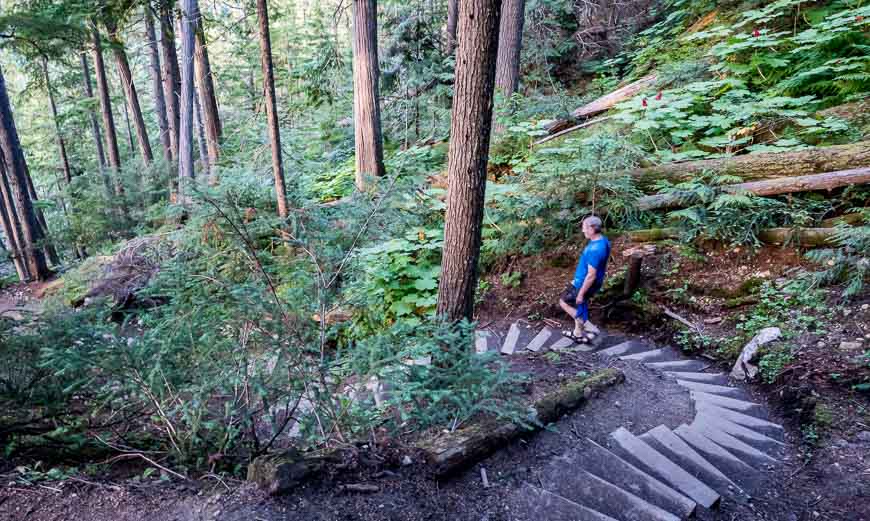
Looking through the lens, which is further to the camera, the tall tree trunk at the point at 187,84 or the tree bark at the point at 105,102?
the tree bark at the point at 105,102

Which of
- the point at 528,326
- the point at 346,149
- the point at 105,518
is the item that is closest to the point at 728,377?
the point at 528,326

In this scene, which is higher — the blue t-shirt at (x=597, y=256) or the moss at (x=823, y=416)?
the blue t-shirt at (x=597, y=256)

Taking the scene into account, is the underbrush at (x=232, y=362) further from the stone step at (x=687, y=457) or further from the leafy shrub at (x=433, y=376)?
the stone step at (x=687, y=457)

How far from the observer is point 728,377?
4777 millimetres

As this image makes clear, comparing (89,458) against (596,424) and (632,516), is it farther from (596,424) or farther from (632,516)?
(596,424)

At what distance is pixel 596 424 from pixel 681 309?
3.13 metres

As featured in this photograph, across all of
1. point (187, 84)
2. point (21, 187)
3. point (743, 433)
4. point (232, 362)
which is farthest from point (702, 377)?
point (21, 187)

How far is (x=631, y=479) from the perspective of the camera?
114 inches

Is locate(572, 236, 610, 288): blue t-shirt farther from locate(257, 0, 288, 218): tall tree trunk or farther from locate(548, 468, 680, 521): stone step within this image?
locate(257, 0, 288, 218): tall tree trunk

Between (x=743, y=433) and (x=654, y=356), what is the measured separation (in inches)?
68.2

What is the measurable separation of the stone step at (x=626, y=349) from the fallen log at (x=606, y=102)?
5666 mm

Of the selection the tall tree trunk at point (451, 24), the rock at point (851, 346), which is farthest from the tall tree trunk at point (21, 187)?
the rock at point (851, 346)

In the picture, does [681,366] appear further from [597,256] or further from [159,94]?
[159,94]

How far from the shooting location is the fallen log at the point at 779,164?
5.72m
